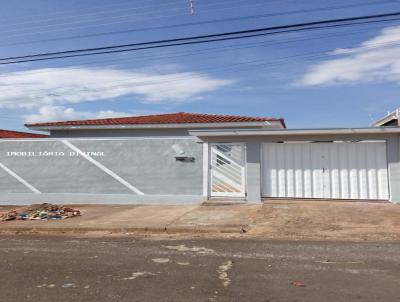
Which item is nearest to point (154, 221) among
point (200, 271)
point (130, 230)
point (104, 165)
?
point (130, 230)

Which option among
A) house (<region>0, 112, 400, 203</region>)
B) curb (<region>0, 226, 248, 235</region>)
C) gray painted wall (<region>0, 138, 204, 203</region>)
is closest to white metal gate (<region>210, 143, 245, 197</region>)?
house (<region>0, 112, 400, 203</region>)

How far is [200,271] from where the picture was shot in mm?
6637

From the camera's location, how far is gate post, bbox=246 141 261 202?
15609 millimetres

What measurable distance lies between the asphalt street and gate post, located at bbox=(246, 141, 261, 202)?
248 inches

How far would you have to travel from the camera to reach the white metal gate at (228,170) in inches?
637

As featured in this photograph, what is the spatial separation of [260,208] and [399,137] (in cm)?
553

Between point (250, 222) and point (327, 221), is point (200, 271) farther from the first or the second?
point (327, 221)

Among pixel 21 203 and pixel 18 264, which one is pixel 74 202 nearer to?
pixel 21 203

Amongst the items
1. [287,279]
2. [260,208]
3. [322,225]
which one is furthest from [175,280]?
[260,208]

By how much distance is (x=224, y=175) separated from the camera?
Answer: 16281mm

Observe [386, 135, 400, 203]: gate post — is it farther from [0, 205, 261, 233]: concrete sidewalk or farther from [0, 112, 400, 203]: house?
[0, 205, 261, 233]: concrete sidewalk

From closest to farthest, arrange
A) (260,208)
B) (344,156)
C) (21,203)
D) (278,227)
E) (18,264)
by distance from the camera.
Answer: (18,264) < (278,227) < (260,208) < (344,156) < (21,203)

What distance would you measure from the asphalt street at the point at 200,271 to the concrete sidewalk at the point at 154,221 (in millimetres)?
1483

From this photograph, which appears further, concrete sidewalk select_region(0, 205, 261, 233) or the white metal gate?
the white metal gate
